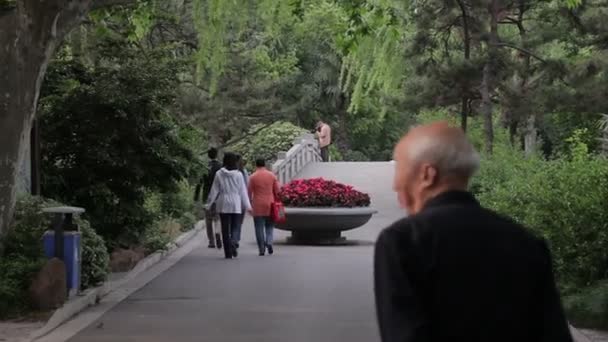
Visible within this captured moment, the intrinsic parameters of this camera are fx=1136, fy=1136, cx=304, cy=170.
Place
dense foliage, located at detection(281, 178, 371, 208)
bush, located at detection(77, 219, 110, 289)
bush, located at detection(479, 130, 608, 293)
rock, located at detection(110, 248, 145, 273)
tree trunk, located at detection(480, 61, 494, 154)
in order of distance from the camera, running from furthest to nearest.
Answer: tree trunk, located at detection(480, 61, 494, 154)
dense foliage, located at detection(281, 178, 371, 208)
rock, located at detection(110, 248, 145, 273)
bush, located at detection(77, 219, 110, 289)
bush, located at detection(479, 130, 608, 293)

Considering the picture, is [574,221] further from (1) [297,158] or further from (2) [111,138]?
(1) [297,158]

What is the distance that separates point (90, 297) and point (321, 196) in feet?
32.6

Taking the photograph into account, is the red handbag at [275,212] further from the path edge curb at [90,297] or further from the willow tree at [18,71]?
the willow tree at [18,71]

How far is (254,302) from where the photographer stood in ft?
45.0

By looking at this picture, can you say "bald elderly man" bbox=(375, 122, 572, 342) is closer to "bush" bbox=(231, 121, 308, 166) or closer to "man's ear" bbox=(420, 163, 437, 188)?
"man's ear" bbox=(420, 163, 437, 188)

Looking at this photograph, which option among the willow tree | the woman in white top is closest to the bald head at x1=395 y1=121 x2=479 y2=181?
the willow tree

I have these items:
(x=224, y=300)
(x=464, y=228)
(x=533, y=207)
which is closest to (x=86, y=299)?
(x=224, y=300)

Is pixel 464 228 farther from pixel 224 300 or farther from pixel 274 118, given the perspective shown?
pixel 274 118

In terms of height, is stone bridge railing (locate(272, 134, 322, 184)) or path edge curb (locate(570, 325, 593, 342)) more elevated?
stone bridge railing (locate(272, 134, 322, 184))

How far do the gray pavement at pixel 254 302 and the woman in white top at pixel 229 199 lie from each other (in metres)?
0.42

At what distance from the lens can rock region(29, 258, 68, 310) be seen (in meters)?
12.1

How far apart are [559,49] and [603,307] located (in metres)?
22.7

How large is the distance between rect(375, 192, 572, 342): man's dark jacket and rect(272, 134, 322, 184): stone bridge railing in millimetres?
31359

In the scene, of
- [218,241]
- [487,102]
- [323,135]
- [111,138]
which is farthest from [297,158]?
[111,138]
